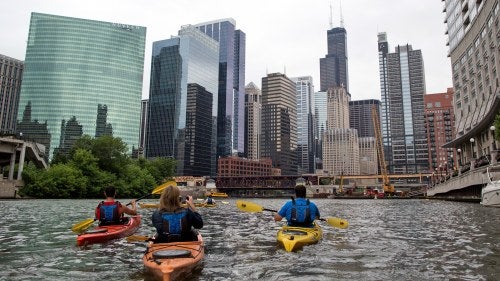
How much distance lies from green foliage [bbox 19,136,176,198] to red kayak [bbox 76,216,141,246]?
207 ft

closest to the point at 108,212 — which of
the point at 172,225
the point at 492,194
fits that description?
the point at 172,225

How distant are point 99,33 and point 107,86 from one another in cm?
2246

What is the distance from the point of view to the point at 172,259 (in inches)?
338

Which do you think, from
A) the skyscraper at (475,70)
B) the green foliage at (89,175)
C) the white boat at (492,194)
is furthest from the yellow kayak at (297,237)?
the green foliage at (89,175)

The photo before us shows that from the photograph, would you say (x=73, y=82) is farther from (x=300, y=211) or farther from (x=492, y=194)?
(x=300, y=211)

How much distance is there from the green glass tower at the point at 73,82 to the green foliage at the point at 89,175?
226 ft

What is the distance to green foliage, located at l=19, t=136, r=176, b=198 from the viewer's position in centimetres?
6988

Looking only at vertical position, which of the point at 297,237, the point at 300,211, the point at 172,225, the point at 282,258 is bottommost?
the point at 282,258

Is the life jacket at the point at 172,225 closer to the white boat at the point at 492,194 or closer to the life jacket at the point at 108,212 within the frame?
the life jacket at the point at 108,212

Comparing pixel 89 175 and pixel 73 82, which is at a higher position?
pixel 73 82

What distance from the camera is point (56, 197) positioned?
240 ft

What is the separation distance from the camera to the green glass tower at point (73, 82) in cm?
15238

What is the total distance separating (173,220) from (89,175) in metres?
79.0

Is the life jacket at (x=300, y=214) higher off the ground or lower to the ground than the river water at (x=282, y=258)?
higher
